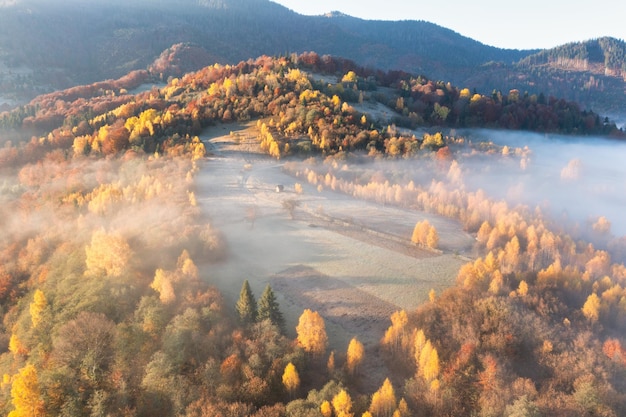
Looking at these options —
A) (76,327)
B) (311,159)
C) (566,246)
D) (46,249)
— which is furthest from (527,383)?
(311,159)

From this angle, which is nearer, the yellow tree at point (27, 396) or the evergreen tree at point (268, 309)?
the yellow tree at point (27, 396)

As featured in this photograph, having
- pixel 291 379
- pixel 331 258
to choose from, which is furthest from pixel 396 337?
pixel 331 258

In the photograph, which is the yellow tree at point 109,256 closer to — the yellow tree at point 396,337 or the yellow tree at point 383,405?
the yellow tree at point 396,337

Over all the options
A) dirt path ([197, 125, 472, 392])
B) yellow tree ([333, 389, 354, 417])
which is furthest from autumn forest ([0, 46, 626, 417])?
dirt path ([197, 125, 472, 392])

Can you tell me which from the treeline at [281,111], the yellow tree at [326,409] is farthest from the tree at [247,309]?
the treeline at [281,111]

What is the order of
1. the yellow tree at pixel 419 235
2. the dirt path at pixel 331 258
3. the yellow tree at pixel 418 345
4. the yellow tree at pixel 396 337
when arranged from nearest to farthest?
the yellow tree at pixel 418 345, the yellow tree at pixel 396 337, the dirt path at pixel 331 258, the yellow tree at pixel 419 235

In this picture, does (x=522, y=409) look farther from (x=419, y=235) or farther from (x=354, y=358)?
(x=419, y=235)

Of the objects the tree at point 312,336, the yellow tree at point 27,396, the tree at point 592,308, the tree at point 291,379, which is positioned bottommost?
the yellow tree at point 27,396
